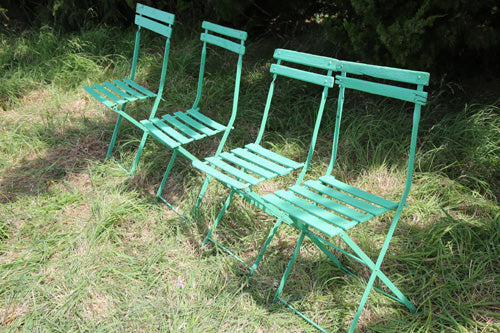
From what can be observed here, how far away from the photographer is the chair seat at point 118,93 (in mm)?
3664

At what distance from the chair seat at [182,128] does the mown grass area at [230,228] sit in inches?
18.2

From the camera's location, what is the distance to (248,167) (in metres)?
2.68

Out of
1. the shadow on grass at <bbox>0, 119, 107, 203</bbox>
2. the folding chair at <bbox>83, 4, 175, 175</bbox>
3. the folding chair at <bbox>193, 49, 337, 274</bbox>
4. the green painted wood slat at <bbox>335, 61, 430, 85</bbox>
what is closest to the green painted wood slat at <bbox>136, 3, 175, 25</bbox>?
the folding chair at <bbox>83, 4, 175, 175</bbox>

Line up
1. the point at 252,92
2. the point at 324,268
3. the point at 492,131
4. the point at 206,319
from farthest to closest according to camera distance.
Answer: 1. the point at 252,92
2. the point at 492,131
3. the point at 324,268
4. the point at 206,319

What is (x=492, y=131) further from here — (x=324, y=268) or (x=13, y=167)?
(x=13, y=167)

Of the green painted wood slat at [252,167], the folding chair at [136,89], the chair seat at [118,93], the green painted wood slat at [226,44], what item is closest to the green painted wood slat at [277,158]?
the green painted wood slat at [252,167]

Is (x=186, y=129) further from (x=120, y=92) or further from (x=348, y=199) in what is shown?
(x=348, y=199)

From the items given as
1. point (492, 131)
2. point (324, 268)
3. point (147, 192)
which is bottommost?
point (147, 192)

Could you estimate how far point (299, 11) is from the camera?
496 centimetres

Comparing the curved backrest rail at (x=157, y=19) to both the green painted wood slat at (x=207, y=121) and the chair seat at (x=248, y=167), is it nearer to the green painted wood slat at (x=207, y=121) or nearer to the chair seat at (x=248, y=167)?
the green painted wood slat at (x=207, y=121)

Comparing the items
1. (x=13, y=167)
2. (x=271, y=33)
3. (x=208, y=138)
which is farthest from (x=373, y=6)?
(x=13, y=167)

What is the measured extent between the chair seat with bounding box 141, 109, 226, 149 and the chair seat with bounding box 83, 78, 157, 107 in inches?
15.6

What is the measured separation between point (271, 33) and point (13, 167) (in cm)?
337

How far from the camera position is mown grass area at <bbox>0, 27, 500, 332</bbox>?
2.43 metres
